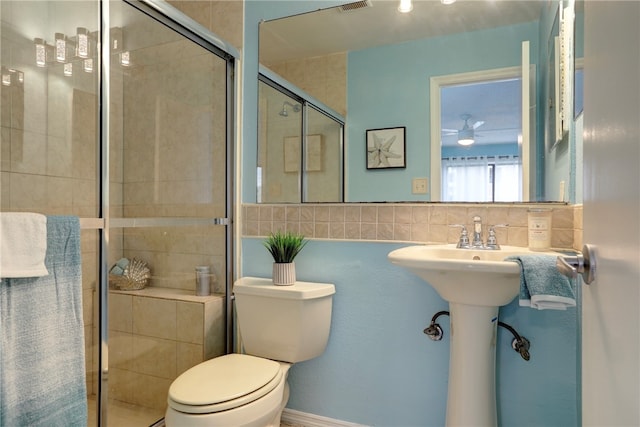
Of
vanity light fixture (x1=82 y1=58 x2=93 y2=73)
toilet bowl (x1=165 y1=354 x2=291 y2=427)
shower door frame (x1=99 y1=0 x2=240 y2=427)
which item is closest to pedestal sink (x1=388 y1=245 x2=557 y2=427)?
toilet bowl (x1=165 y1=354 x2=291 y2=427)

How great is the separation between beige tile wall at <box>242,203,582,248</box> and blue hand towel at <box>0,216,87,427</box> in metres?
0.91

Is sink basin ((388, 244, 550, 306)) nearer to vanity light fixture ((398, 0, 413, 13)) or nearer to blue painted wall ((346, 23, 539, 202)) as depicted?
blue painted wall ((346, 23, 539, 202))

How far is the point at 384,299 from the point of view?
5.85 ft

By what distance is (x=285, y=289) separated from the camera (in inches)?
67.5

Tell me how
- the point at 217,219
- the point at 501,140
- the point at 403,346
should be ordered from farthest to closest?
the point at 217,219, the point at 403,346, the point at 501,140

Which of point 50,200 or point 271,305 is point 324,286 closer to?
point 271,305

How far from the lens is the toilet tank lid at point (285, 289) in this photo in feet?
5.55

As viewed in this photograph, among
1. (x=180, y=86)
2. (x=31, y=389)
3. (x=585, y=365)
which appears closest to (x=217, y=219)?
(x=180, y=86)

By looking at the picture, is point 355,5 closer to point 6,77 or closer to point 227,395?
point 6,77

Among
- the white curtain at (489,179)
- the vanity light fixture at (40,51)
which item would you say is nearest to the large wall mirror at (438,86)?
the white curtain at (489,179)

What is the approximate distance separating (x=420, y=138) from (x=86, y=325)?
150 cm

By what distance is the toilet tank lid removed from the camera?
5.55 feet

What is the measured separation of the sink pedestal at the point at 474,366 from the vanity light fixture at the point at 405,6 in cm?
130

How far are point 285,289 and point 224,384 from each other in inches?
17.7
